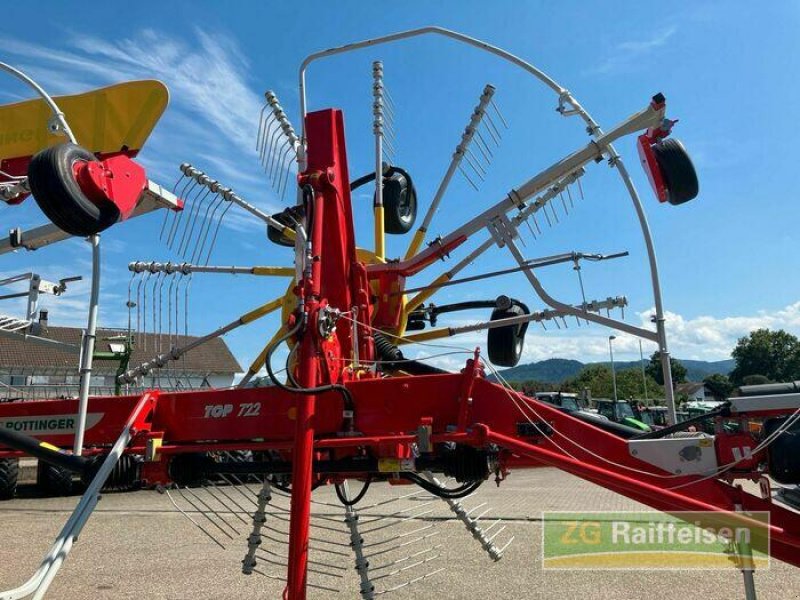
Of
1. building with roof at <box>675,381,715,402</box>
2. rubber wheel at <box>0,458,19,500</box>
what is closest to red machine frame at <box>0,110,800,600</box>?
rubber wheel at <box>0,458,19,500</box>

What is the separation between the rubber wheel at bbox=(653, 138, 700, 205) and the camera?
393 centimetres

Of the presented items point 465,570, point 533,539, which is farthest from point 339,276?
point 533,539

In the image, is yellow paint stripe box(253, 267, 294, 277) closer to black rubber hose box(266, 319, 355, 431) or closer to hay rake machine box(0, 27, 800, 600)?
hay rake machine box(0, 27, 800, 600)

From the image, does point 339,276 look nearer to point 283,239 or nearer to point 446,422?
point 446,422

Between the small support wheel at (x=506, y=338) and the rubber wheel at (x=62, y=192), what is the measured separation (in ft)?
12.0

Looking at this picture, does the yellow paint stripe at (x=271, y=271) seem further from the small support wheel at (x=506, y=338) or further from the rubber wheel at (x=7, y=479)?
the rubber wheel at (x=7, y=479)

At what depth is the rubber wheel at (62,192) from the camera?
3309 mm

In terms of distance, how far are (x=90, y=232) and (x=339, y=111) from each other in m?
1.84

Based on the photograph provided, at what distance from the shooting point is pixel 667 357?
4145 mm

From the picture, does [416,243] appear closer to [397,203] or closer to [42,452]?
[397,203]

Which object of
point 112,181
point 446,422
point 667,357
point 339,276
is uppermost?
point 112,181

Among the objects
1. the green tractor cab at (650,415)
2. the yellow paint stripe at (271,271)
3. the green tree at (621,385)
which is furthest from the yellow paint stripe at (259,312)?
the green tree at (621,385)

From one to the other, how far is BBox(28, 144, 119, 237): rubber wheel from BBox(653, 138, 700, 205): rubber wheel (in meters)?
3.22

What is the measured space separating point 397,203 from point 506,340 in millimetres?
1875
